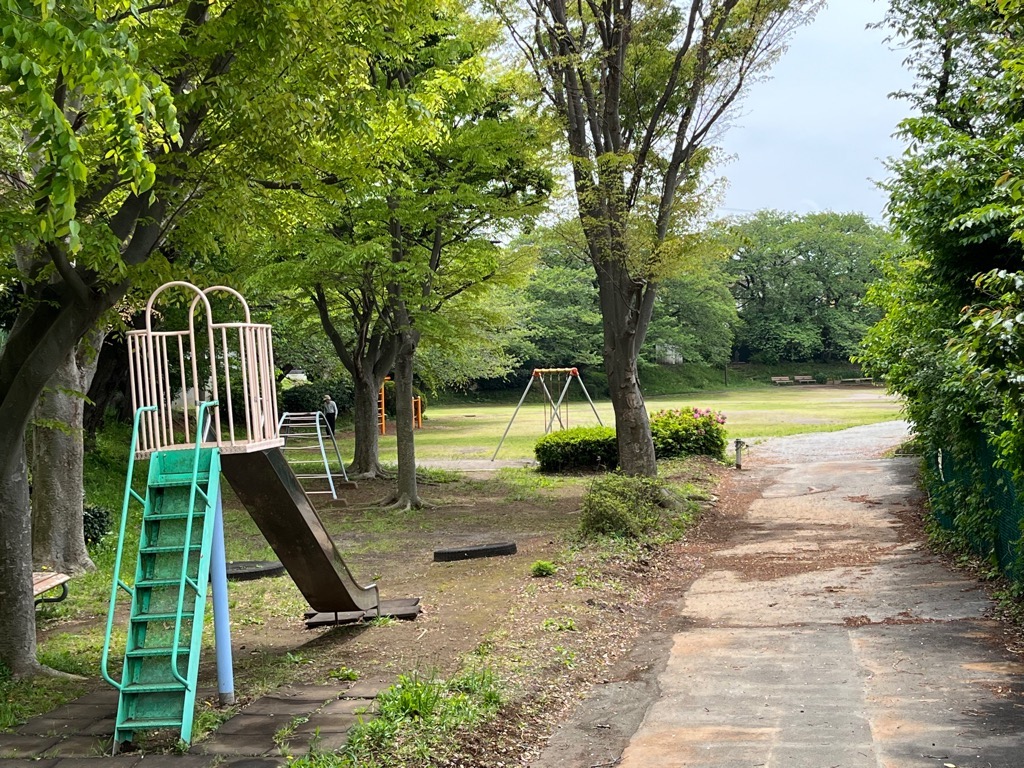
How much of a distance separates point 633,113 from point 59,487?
11102mm

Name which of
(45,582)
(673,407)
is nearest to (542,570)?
(45,582)

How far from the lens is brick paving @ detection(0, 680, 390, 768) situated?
4.97 metres

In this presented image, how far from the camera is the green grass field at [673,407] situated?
97.9 feet

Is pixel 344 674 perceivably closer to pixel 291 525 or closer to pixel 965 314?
pixel 291 525

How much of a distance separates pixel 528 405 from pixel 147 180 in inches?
1990

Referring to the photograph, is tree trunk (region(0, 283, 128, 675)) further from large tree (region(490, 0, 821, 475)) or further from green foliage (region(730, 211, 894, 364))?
green foliage (region(730, 211, 894, 364))

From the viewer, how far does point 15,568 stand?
6.88 meters

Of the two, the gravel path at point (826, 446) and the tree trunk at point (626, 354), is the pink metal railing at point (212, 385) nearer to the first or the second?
the tree trunk at point (626, 354)

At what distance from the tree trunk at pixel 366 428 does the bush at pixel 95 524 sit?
26.2 ft

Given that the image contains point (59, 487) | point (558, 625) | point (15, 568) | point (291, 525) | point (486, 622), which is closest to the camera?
point (15, 568)

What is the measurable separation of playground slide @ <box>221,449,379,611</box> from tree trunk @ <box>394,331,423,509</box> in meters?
9.20

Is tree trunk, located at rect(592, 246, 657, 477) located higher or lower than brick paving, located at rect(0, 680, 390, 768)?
higher

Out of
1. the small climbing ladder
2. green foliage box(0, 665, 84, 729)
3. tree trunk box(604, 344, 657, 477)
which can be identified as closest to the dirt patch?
green foliage box(0, 665, 84, 729)

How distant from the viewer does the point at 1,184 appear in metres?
9.44
